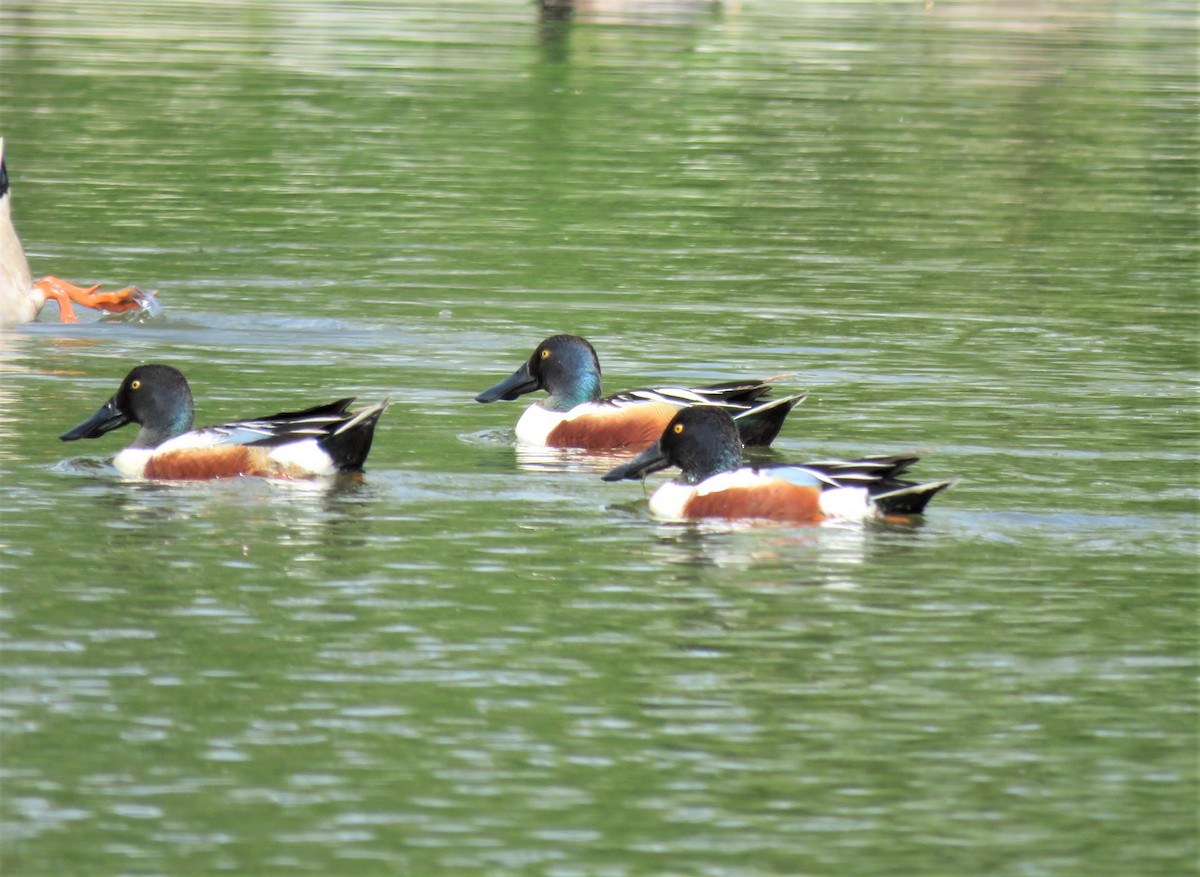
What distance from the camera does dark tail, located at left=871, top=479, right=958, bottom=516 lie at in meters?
12.8

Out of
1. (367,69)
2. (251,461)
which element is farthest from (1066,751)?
(367,69)

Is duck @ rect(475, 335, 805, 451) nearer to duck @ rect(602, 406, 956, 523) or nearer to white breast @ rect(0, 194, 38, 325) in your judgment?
duck @ rect(602, 406, 956, 523)

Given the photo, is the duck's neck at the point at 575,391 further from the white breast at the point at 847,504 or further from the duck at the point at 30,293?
the duck at the point at 30,293

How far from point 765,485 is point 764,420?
2.10 meters

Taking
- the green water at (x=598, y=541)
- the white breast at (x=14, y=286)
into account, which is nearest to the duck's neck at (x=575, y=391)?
the green water at (x=598, y=541)

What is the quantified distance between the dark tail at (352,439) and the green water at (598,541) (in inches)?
8.0

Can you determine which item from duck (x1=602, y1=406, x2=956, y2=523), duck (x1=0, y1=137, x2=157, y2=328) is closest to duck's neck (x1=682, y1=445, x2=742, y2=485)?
duck (x1=602, y1=406, x2=956, y2=523)

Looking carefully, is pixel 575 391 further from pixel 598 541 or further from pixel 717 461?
pixel 598 541

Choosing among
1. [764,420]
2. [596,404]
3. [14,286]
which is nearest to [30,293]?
[14,286]

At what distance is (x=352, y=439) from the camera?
45.6ft

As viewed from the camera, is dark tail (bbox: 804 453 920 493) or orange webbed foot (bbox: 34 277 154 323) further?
orange webbed foot (bbox: 34 277 154 323)

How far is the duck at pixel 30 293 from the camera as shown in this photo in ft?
62.5

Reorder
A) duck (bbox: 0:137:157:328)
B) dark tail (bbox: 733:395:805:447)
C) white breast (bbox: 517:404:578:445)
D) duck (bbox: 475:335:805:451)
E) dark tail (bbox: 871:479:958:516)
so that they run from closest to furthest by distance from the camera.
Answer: dark tail (bbox: 871:479:958:516) < dark tail (bbox: 733:395:805:447) < duck (bbox: 475:335:805:451) < white breast (bbox: 517:404:578:445) < duck (bbox: 0:137:157:328)

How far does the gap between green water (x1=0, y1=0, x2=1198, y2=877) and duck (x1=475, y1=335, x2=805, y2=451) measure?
11.4 inches
